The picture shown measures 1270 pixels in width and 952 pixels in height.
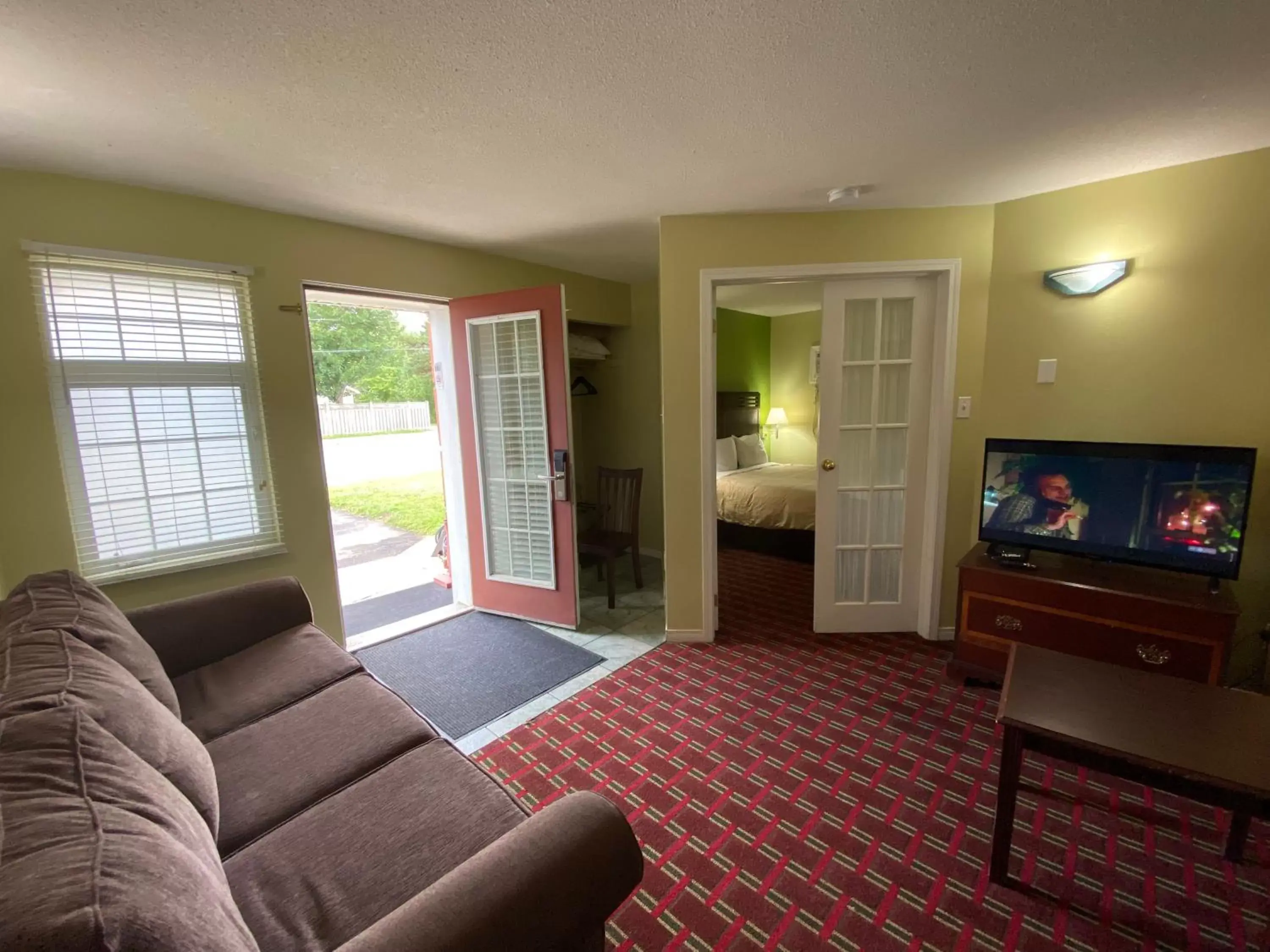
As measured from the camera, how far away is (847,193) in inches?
91.2

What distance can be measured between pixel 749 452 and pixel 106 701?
5.01 metres

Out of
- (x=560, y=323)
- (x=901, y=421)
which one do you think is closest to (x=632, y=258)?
(x=560, y=323)

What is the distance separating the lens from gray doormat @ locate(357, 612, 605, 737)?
7.83 feet

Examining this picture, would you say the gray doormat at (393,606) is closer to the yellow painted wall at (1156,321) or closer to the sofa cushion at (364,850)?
the sofa cushion at (364,850)

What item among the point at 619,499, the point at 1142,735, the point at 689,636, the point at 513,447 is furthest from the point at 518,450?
the point at 1142,735

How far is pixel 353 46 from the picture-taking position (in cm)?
129

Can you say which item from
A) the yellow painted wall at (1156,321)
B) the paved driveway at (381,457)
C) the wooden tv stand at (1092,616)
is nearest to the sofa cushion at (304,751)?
the wooden tv stand at (1092,616)

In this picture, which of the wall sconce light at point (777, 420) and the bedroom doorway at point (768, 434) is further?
the wall sconce light at point (777, 420)

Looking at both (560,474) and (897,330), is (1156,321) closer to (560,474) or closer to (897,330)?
(897,330)

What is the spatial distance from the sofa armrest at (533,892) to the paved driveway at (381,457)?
5686 millimetres

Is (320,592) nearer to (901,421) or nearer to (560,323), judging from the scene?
(560,323)

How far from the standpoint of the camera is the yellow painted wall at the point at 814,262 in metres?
2.56

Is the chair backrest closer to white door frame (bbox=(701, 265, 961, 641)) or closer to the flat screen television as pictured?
Answer: white door frame (bbox=(701, 265, 961, 641))

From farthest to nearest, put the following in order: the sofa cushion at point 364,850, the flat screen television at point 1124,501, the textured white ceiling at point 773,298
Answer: the textured white ceiling at point 773,298, the flat screen television at point 1124,501, the sofa cushion at point 364,850
